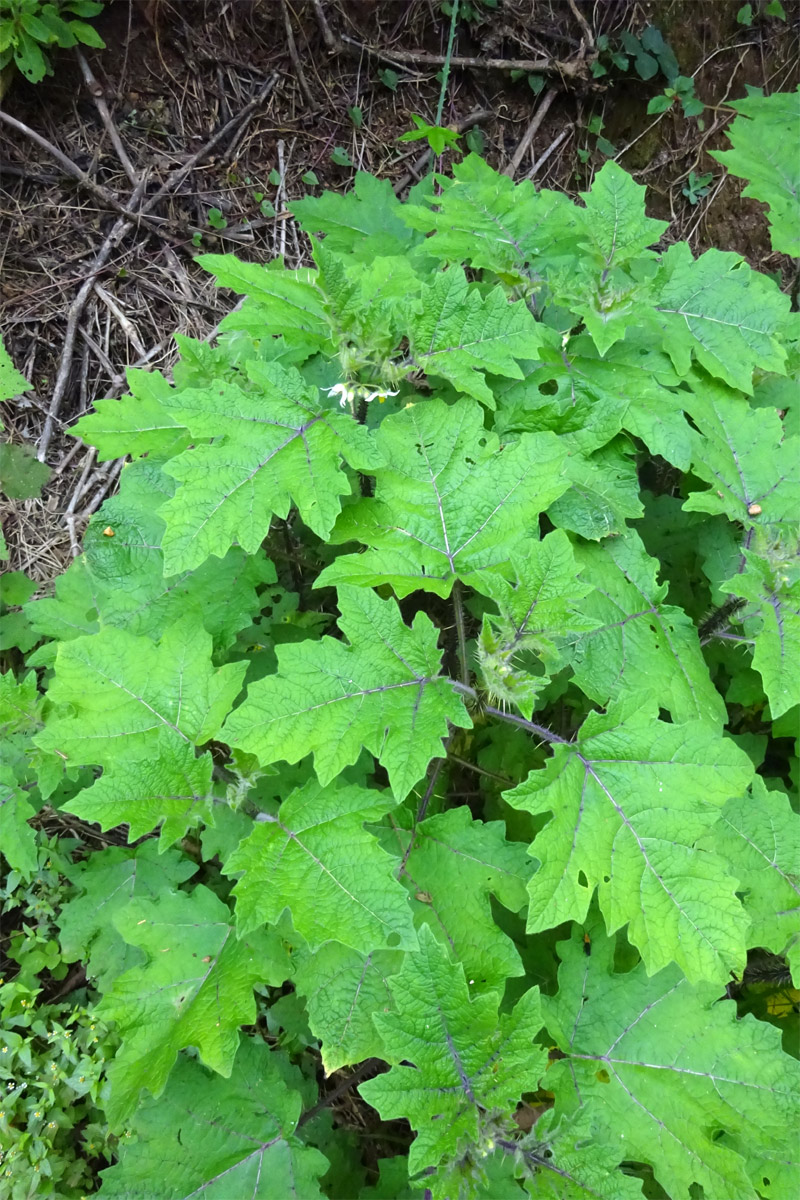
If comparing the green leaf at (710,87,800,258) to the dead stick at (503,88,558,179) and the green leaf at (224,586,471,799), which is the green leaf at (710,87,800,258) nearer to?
the dead stick at (503,88,558,179)

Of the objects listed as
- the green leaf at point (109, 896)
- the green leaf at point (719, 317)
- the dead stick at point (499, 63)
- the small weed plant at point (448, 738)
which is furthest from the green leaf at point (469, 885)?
the dead stick at point (499, 63)

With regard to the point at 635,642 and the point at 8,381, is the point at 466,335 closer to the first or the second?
the point at 635,642

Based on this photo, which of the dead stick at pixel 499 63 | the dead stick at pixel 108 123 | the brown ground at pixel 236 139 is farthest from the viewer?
the dead stick at pixel 499 63

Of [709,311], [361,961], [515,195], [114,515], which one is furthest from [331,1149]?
[515,195]

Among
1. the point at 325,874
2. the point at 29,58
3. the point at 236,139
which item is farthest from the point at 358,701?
the point at 236,139

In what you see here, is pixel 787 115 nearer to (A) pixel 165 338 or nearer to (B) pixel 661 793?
(A) pixel 165 338

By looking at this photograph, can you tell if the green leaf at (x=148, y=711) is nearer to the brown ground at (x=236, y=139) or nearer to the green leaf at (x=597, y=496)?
the green leaf at (x=597, y=496)
